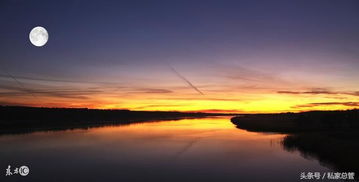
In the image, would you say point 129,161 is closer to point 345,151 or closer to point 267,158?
point 267,158

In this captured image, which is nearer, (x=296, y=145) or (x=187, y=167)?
(x=187, y=167)

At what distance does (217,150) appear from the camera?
121 feet

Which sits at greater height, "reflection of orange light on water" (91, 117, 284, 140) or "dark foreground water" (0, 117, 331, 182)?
"reflection of orange light on water" (91, 117, 284, 140)

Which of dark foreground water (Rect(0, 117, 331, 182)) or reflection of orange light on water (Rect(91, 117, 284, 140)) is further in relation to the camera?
reflection of orange light on water (Rect(91, 117, 284, 140))

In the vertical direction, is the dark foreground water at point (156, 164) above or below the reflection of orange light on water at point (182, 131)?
below

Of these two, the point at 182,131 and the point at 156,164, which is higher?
the point at 182,131

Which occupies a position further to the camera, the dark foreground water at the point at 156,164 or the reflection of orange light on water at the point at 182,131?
the reflection of orange light on water at the point at 182,131

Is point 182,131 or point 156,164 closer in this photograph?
point 156,164

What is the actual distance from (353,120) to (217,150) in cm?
4591

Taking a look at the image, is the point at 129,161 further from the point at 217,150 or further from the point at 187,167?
the point at 217,150

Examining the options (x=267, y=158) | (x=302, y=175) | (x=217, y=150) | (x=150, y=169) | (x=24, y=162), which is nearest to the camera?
(x=302, y=175)

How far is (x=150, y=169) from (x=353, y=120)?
195 feet

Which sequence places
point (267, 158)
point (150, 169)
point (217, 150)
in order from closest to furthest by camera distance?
point (150, 169)
point (267, 158)
point (217, 150)

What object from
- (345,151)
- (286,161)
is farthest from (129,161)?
(345,151)
